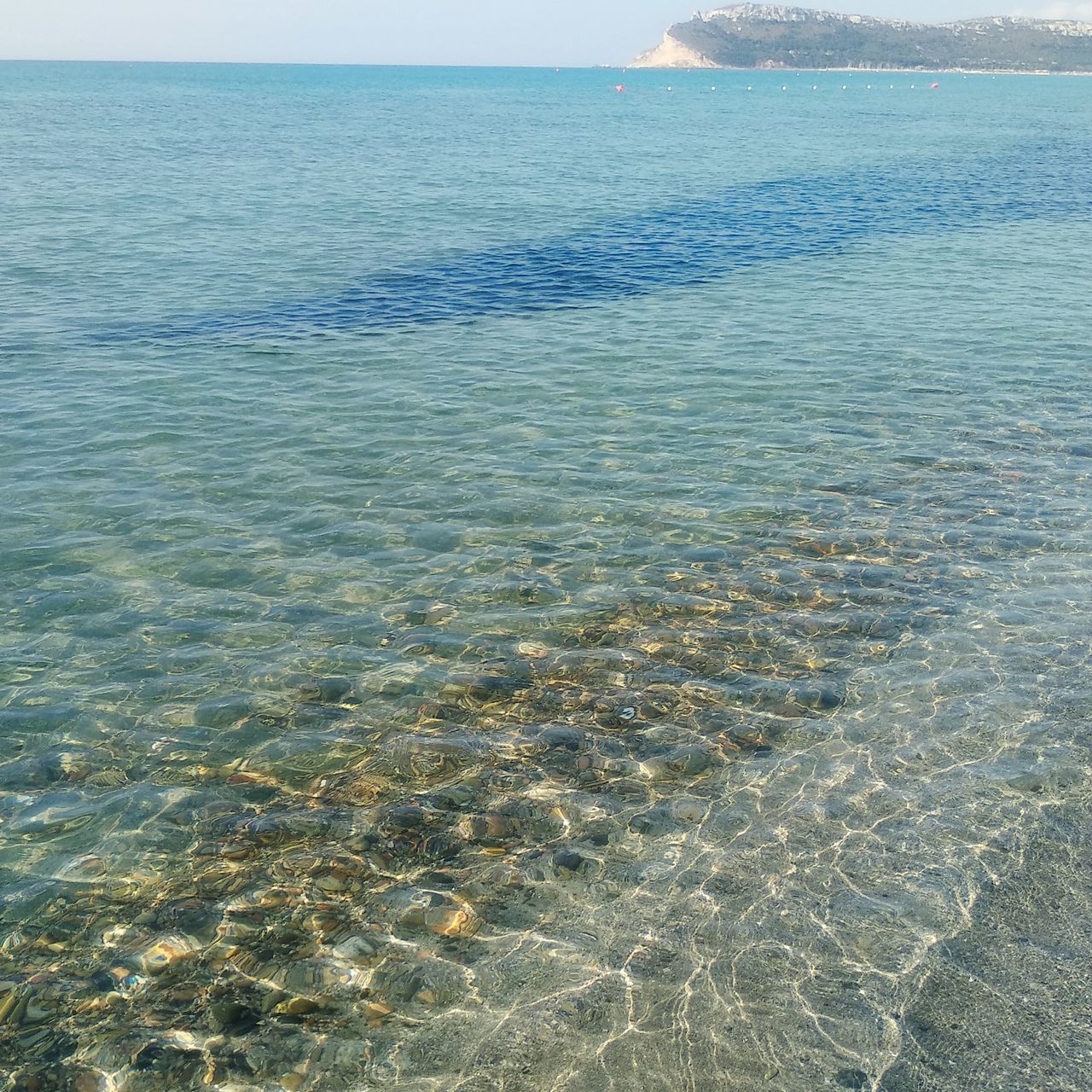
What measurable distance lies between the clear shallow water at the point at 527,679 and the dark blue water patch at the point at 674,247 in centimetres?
48

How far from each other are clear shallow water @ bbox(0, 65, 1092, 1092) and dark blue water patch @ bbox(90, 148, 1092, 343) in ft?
1.59

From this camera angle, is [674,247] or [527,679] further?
[674,247]

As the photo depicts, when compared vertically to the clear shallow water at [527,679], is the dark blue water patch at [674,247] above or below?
above

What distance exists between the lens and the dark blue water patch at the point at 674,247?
993 inches

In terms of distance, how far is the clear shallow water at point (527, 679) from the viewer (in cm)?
648

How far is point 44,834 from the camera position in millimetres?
8188

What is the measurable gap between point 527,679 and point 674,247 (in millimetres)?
29119

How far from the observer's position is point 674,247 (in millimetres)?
35938

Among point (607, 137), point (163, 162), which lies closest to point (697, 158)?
point (607, 137)

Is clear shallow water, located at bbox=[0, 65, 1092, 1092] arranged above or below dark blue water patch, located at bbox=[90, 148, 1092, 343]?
below

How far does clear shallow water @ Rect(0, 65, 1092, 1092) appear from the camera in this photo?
6480mm

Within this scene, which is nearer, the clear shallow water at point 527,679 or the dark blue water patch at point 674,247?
the clear shallow water at point 527,679

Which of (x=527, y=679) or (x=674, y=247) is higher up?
(x=674, y=247)

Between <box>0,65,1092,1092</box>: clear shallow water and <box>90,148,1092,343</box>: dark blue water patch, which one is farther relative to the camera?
<box>90,148,1092,343</box>: dark blue water patch
